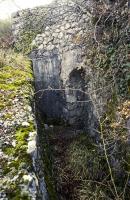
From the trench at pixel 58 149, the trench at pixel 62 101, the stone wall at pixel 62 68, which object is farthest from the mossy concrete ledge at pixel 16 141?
the stone wall at pixel 62 68

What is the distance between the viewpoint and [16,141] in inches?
132

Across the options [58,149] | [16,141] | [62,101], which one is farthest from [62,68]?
[16,141]

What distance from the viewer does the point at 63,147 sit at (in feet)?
27.5

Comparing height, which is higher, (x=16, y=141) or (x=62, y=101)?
(x=16, y=141)

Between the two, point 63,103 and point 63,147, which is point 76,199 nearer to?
point 63,147

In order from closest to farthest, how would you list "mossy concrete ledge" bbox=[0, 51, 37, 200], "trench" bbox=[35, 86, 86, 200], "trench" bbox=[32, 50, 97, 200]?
"mossy concrete ledge" bbox=[0, 51, 37, 200]
"trench" bbox=[35, 86, 86, 200]
"trench" bbox=[32, 50, 97, 200]

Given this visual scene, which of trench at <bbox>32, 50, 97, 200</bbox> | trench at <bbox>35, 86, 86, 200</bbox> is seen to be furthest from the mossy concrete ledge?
trench at <bbox>32, 50, 97, 200</bbox>

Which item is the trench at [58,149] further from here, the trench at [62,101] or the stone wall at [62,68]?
the stone wall at [62,68]

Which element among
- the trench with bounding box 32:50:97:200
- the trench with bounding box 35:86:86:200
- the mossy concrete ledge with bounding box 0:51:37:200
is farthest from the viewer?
the trench with bounding box 32:50:97:200

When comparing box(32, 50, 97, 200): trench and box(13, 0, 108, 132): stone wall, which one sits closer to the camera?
box(32, 50, 97, 200): trench

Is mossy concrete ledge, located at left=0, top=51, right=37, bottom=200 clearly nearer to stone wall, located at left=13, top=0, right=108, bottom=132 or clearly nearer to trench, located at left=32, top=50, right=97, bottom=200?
trench, located at left=32, top=50, right=97, bottom=200

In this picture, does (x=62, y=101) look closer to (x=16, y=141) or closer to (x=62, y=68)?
(x=62, y=68)

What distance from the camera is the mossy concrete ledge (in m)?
2.79

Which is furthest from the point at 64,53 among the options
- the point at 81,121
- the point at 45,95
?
the point at 81,121
